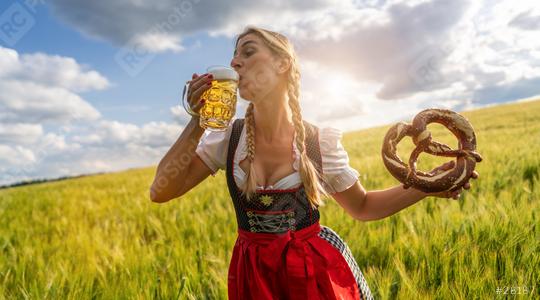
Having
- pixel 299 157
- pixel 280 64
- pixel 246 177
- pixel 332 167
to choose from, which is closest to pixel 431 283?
pixel 332 167

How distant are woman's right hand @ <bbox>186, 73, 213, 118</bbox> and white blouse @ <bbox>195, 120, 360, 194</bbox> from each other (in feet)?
1.06

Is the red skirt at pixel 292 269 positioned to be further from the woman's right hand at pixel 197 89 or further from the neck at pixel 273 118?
the woman's right hand at pixel 197 89

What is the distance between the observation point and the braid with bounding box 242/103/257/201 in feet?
5.41

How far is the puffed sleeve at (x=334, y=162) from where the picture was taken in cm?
178

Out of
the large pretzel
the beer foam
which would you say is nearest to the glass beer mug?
the beer foam

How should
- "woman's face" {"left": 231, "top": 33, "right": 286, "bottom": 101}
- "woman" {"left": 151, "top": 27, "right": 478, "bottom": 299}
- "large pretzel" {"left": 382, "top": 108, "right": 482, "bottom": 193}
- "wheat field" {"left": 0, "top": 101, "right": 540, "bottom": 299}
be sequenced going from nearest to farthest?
"large pretzel" {"left": 382, "top": 108, "right": 482, "bottom": 193}
"woman" {"left": 151, "top": 27, "right": 478, "bottom": 299}
"woman's face" {"left": 231, "top": 33, "right": 286, "bottom": 101}
"wheat field" {"left": 0, "top": 101, "right": 540, "bottom": 299}

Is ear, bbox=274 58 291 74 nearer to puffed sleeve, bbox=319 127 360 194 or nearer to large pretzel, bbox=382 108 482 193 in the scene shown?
puffed sleeve, bbox=319 127 360 194

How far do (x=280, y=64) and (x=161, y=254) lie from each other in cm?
182

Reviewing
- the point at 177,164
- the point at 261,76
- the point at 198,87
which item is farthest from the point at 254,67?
the point at 177,164

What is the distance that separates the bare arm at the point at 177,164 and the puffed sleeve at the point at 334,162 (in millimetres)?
568

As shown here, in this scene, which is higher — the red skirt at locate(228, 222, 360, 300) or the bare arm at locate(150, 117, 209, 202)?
the bare arm at locate(150, 117, 209, 202)

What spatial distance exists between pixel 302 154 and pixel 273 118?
0.26 meters

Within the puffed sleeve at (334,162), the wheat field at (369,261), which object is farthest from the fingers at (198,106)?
the wheat field at (369,261)

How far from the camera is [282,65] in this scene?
180cm
